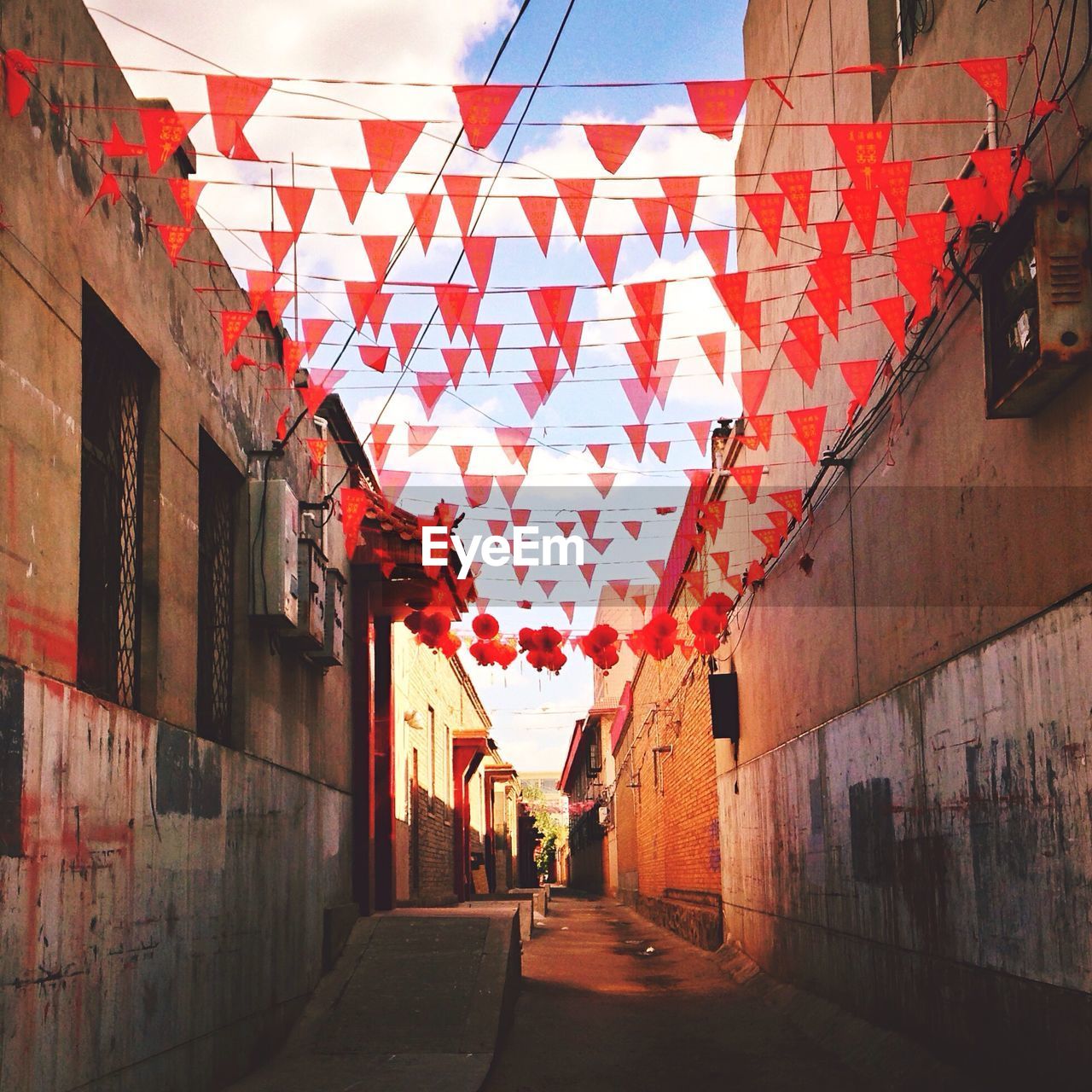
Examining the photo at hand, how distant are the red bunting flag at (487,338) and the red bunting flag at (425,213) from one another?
1.11 meters

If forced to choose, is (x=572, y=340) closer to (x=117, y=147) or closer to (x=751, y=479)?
(x=117, y=147)

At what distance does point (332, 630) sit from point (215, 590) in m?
2.35

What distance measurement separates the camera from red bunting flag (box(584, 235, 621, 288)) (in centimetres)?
643

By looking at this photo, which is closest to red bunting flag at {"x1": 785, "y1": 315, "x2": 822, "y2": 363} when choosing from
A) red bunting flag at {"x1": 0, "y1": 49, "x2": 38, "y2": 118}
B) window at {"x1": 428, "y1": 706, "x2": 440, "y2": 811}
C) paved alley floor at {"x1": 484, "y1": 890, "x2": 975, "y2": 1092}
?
paved alley floor at {"x1": 484, "y1": 890, "x2": 975, "y2": 1092}

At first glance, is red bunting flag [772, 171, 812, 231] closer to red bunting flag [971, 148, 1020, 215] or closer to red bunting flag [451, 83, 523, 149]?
red bunting flag [971, 148, 1020, 215]

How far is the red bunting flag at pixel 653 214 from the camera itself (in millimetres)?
6297

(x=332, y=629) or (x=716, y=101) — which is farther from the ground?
(x=716, y=101)

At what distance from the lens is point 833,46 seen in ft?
33.9

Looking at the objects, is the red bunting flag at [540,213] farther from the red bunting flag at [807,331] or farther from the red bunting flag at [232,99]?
the red bunting flag at [807,331]

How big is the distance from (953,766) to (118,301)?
478 centimetres

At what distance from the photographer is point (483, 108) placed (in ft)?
18.6

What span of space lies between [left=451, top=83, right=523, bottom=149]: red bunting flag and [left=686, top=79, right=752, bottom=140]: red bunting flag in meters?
0.75

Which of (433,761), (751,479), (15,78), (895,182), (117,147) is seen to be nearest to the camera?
(15,78)

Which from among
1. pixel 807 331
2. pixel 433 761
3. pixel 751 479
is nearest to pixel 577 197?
pixel 807 331
